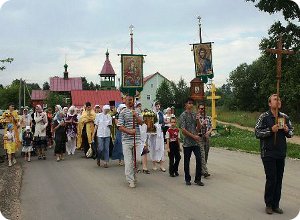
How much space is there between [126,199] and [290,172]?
15.5 ft

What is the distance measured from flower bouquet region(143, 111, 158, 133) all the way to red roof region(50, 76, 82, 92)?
2367 inches

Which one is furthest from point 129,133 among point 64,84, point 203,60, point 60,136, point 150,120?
point 64,84

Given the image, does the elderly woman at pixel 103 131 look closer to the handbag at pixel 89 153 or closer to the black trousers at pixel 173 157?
the handbag at pixel 89 153

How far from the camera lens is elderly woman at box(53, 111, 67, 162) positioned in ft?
44.3

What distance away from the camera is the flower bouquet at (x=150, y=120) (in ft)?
37.1

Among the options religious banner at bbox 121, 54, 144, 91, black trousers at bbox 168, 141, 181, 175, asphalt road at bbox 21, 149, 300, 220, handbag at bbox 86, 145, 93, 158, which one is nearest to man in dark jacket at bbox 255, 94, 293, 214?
asphalt road at bbox 21, 149, 300, 220

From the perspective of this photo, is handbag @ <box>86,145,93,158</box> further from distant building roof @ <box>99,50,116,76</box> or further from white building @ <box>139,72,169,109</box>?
white building @ <box>139,72,169,109</box>

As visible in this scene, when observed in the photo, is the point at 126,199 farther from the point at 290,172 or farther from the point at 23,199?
the point at 290,172

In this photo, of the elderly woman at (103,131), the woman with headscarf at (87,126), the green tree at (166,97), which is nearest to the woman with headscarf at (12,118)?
the woman with headscarf at (87,126)

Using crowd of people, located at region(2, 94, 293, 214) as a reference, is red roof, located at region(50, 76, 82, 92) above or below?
above

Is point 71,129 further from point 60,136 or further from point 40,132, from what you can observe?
point 60,136

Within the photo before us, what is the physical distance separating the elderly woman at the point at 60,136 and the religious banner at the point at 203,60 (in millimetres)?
4624

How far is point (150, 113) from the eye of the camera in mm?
11328

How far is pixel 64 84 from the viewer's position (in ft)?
235
